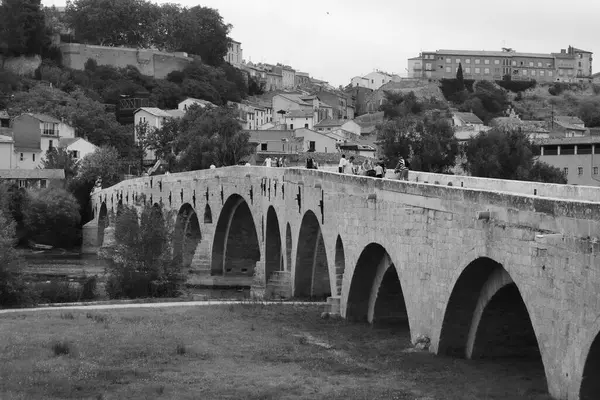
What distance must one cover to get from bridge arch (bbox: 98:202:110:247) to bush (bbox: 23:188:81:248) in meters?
1.67

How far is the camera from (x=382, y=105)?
159 m

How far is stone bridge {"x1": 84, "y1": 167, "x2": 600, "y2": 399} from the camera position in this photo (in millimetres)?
19125

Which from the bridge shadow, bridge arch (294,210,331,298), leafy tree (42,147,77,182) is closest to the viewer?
the bridge shadow

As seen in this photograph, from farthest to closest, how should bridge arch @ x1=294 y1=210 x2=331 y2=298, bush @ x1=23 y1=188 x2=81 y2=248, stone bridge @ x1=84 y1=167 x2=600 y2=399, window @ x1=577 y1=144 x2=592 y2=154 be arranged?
bush @ x1=23 y1=188 x2=81 y2=248 < window @ x1=577 y1=144 x2=592 y2=154 < bridge arch @ x1=294 y1=210 x2=331 y2=298 < stone bridge @ x1=84 y1=167 x2=600 y2=399

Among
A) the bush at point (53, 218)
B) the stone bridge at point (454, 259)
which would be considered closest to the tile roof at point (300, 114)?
the bush at point (53, 218)

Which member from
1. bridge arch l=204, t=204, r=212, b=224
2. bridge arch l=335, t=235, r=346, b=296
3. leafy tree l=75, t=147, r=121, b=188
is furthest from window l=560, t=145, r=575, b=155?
bridge arch l=335, t=235, r=346, b=296

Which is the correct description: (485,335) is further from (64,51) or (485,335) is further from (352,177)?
(64,51)

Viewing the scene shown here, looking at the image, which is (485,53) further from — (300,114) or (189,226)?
(189,226)

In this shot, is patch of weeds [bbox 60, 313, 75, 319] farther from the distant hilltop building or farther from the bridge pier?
the distant hilltop building

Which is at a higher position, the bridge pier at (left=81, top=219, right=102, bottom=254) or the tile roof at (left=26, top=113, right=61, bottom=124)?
the tile roof at (left=26, top=113, right=61, bottom=124)

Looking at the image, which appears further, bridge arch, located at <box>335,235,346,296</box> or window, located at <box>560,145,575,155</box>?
window, located at <box>560,145,575,155</box>

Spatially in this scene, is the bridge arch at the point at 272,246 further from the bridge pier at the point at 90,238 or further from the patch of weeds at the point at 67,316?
the bridge pier at the point at 90,238

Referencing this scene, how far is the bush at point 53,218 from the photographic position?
3115 inches

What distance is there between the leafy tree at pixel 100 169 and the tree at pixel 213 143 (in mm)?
7008
